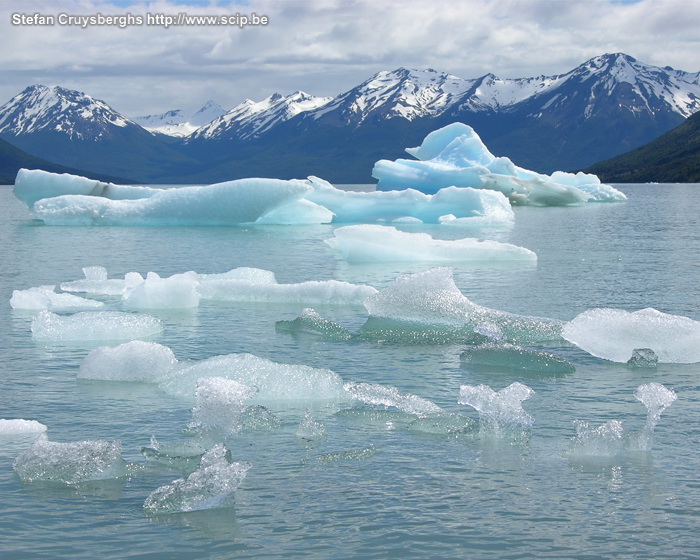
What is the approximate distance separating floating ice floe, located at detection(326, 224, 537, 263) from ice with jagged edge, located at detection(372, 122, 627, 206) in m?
22.7

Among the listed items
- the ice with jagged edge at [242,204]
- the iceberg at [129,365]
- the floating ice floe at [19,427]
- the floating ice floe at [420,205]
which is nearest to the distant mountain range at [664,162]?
the floating ice floe at [420,205]

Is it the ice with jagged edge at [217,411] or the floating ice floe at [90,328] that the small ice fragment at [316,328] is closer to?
the floating ice floe at [90,328]

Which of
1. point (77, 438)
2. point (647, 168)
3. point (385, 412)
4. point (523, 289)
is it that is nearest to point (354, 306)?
point (523, 289)

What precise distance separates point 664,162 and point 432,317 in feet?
420

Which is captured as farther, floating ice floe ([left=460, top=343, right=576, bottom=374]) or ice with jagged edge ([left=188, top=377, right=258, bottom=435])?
floating ice floe ([left=460, top=343, right=576, bottom=374])

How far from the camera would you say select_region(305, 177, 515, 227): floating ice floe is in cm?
3700

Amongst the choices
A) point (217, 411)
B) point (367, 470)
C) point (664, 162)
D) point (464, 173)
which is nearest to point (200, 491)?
point (367, 470)

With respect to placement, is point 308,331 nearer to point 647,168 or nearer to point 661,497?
point 661,497

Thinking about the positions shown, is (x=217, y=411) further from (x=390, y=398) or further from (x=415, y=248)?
(x=415, y=248)

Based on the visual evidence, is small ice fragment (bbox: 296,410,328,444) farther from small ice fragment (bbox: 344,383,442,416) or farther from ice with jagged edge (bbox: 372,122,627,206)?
ice with jagged edge (bbox: 372,122,627,206)

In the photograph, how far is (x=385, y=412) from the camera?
7.98 m

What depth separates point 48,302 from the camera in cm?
1461

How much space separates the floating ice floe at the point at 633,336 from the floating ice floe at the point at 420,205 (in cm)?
2624

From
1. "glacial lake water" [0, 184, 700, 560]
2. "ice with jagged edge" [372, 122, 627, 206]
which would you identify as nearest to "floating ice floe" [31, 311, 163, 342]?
"glacial lake water" [0, 184, 700, 560]
